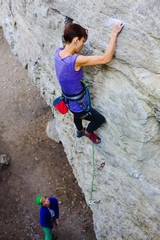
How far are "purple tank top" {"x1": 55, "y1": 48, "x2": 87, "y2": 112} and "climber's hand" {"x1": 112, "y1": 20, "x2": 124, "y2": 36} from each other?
0.54 m

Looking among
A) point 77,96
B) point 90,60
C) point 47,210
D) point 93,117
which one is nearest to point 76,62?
point 90,60

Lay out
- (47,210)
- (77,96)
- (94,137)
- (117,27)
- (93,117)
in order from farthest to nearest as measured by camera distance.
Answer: (47,210) < (94,137) < (93,117) < (77,96) < (117,27)

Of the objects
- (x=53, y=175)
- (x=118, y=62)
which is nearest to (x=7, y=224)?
(x=53, y=175)

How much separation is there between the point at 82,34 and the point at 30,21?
249cm

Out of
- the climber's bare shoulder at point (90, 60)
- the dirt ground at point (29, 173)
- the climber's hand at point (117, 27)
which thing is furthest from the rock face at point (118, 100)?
the dirt ground at point (29, 173)

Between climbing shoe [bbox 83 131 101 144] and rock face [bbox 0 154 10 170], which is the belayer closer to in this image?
climbing shoe [bbox 83 131 101 144]

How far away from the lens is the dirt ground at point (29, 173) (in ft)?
22.1

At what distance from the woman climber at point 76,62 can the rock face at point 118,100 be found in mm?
127

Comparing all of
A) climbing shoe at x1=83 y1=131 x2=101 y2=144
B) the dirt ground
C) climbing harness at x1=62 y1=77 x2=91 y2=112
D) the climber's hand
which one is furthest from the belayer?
the climber's hand

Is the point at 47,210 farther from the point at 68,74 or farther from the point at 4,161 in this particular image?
the point at 68,74

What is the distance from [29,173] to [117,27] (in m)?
6.04

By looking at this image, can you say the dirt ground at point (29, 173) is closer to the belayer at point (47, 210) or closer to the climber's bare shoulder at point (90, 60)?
→ the belayer at point (47, 210)

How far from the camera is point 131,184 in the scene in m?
4.08

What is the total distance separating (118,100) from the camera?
3.44 metres
